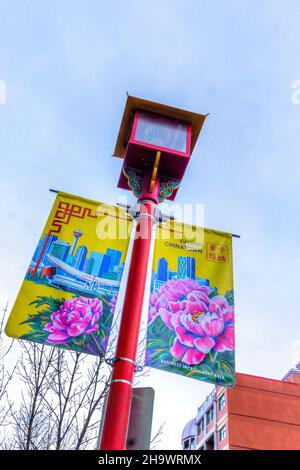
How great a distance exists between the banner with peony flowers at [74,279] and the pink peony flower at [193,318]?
0.89 meters

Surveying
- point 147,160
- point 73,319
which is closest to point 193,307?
point 73,319

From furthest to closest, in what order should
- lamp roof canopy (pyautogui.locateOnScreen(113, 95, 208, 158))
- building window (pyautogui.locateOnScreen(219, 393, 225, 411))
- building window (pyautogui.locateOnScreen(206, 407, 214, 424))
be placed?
building window (pyautogui.locateOnScreen(206, 407, 214, 424)), building window (pyautogui.locateOnScreen(219, 393, 225, 411)), lamp roof canopy (pyautogui.locateOnScreen(113, 95, 208, 158))

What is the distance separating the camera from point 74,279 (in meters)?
6.62

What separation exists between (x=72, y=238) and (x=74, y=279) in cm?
88

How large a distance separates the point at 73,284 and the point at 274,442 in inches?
1129

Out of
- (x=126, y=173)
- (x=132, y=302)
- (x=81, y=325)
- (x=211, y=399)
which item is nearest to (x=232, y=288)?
(x=132, y=302)

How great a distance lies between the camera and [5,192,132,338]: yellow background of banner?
5914 mm

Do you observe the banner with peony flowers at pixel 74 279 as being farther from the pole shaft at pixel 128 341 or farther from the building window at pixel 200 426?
the building window at pixel 200 426

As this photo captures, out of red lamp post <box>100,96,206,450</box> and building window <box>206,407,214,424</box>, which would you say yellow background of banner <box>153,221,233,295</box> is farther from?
building window <box>206,407,214,424</box>

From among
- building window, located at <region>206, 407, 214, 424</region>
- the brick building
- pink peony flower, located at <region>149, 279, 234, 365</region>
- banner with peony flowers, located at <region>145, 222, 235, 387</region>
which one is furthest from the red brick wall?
pink peony flower, located at <region>149, 279, 234, 365</region>

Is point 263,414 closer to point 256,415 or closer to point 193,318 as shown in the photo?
point 256,415

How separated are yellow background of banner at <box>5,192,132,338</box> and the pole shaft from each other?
13.0 inches

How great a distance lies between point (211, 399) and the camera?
35094mm
